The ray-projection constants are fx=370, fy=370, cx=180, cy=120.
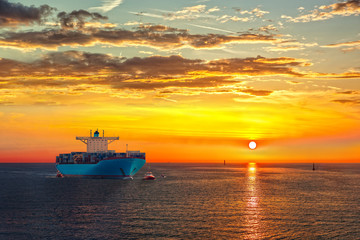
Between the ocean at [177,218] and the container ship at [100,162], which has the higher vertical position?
the container ship at [100,162]

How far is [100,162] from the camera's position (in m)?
142

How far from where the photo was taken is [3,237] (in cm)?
4319

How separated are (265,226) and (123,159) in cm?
9174

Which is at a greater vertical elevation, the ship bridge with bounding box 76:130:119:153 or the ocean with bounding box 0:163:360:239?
the ship bridge with bounding box 76:130:119:153

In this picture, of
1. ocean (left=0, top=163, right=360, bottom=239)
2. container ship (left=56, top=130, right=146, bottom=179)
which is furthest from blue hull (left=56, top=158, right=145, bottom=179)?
ocean (left=0, top=163, right=360, bottom=239)

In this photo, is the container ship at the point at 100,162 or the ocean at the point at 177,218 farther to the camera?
the container ship at the point at 100,162

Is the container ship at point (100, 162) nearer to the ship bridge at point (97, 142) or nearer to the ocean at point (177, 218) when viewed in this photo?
the ship bridge at point (97, 142)

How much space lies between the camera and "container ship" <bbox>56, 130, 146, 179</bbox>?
14062cm

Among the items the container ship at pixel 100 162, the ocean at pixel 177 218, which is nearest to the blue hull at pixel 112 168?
the container ship at pixel 100 162

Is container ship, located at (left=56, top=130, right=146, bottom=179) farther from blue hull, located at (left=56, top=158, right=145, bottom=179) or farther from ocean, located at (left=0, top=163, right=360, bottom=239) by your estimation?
ocean, located at (left=0, top=163, right=360, bottom=239)

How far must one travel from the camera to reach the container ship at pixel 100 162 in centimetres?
14062

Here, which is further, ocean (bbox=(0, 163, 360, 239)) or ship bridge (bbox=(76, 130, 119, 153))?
ship bridge (bbox=(76, 130, 119, 153))

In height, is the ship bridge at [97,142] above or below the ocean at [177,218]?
above

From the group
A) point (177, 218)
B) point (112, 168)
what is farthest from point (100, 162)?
point (177, 218)
